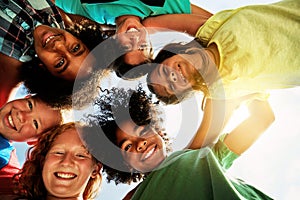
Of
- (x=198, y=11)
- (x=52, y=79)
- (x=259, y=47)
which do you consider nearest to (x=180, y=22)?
(x=198, y=11)

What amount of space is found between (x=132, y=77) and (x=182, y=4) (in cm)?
19

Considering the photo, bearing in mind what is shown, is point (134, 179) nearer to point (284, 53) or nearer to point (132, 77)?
point (132, 77)

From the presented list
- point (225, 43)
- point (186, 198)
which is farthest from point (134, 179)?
point (225, 43)

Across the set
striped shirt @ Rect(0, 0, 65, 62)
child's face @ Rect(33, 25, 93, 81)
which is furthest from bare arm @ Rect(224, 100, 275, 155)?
striped shirt @ Rect(0, 0, 65, 62)

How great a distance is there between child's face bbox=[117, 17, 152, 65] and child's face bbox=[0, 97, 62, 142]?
0.62ft

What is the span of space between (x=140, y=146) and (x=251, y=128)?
0.71 feet

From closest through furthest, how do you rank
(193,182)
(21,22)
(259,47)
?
(193,182) → (259,47) → (21,22)

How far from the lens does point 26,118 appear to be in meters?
0.81

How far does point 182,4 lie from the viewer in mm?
869

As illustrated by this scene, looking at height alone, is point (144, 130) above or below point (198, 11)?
below

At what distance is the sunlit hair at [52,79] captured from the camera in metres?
0.85

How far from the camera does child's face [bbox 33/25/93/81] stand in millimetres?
833

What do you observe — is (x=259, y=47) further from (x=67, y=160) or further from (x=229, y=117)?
(x=67, y=160)

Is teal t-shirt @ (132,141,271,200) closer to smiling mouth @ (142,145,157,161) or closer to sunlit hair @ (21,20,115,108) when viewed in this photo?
smiling mouth @ (142,145,157,161)
